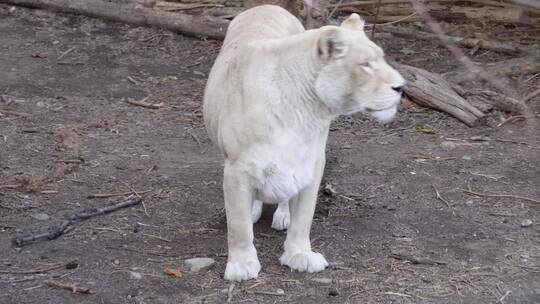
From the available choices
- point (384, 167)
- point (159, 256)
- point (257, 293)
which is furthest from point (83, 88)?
point (257, 293)

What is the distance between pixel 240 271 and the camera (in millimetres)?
4922

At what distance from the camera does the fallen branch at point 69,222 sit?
5.38m

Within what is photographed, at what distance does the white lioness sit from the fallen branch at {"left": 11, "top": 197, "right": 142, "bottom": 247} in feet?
3.90

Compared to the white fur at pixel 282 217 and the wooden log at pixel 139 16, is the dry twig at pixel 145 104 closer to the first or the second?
the wooden log at pixel 139 16

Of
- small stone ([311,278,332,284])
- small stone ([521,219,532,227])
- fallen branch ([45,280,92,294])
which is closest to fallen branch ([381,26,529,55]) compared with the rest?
small stone ([521,219,532,227])

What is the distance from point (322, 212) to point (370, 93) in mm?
1670

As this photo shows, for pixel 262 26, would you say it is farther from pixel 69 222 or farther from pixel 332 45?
pixel 69 222

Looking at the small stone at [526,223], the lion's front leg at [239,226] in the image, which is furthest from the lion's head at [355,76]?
→ the small stone at [526,223]

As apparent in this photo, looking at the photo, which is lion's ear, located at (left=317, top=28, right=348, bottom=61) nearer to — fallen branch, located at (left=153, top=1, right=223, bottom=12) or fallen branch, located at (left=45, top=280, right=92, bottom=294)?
fallen branch, located at (left=45, top=280, right=92, bottom=294)

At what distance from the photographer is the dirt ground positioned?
16.3 ft

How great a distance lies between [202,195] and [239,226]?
1422 millimetres

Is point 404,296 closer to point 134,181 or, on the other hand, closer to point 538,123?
point 134,181

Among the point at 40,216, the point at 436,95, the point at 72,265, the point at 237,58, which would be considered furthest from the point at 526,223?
the point at 40,216

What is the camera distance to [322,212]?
6.02 meters
